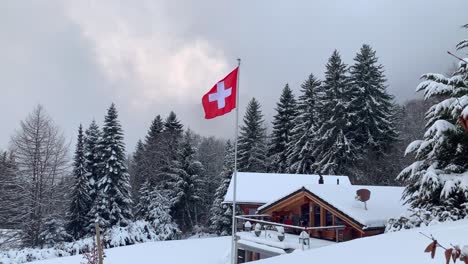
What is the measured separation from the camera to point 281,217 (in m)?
19.7

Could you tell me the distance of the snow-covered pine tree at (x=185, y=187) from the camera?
3703 centimetres

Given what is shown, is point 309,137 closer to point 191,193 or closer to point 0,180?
point 191,193

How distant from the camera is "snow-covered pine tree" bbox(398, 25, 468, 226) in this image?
1068cm

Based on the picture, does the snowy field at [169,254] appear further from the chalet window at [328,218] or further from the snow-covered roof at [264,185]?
the chalet window at [328,218]

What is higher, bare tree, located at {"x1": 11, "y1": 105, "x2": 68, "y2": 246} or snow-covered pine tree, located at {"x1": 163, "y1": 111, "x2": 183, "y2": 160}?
snow-covered pine tree, located at {"x1": 163, "y1": 111, "x2": 183, "y2": 160}

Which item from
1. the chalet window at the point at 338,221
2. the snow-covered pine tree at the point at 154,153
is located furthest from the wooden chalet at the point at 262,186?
the snow-covered pine tree at the point at 154,153

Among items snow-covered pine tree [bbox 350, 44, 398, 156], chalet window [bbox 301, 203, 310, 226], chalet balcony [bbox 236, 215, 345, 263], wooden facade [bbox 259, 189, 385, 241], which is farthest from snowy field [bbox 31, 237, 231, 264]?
snow-covered pine tree [bbox 350, 44, 398, 156]

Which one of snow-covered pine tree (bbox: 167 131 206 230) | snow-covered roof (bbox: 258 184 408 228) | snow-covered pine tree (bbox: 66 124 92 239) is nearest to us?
snow-covered roof (bbox: 258 184 408 228)

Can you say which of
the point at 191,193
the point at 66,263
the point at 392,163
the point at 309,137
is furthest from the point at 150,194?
the point at 392,163

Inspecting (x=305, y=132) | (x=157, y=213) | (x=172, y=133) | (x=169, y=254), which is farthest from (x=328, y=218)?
(x=172, y=133)

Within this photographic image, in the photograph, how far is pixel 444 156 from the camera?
11445 millimetres

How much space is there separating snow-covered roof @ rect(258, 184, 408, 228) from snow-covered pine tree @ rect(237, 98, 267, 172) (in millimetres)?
18652

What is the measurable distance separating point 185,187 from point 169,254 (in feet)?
55.8

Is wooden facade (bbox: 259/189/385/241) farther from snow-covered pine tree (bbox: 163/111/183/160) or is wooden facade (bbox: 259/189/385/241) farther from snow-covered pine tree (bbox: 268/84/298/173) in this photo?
snow-covered pine tree (bbox: 163/111/183/160)
